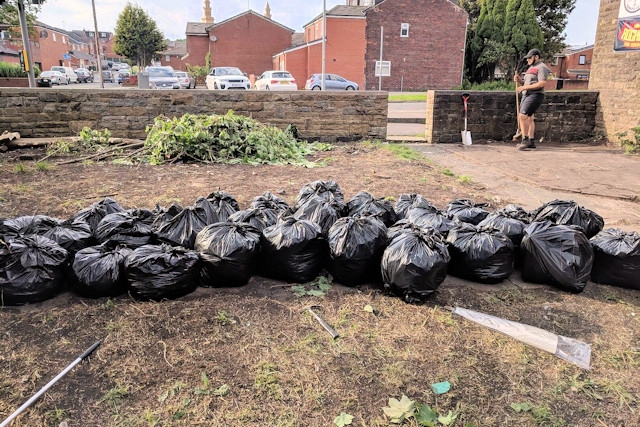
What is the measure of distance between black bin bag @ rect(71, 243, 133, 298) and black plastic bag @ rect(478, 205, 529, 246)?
2606 millimetres

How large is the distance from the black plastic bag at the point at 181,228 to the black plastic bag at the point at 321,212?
0.75 m

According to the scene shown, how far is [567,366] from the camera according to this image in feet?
7.61

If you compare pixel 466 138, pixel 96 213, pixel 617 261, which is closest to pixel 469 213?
pixel 617 261

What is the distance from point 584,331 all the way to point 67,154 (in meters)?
7.83

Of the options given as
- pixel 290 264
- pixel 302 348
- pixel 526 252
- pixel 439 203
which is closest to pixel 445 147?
pixel 439 203

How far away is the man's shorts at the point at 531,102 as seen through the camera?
8.78 m

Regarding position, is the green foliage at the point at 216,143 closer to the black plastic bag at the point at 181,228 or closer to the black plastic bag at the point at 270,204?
the black plastic bag at the point at 270,204

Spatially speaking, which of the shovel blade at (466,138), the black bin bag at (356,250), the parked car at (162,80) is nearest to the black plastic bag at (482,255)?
the black bin bag at (356,250)

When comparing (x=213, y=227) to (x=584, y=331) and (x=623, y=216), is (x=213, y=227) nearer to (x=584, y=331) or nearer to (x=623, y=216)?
(x=584, y=331)

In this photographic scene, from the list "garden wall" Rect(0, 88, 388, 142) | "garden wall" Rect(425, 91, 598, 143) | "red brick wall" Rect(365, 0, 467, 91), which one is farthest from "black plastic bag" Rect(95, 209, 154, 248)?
"red brick wall" Rect(365, 0, 467, 91)

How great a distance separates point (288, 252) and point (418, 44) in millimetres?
38811

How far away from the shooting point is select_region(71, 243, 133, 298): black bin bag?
2.79 meters

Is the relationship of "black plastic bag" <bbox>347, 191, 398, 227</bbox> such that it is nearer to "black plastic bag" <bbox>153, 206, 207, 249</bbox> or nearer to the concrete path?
"black plastic bag" <bbox>153, 206, 207, 249</bbox>

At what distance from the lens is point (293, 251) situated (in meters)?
3.04
